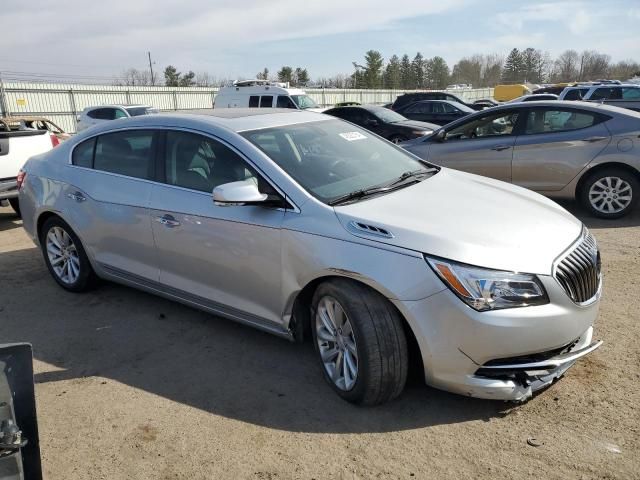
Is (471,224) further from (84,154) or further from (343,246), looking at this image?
(84,154)

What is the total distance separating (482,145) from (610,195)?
1849 millimetres

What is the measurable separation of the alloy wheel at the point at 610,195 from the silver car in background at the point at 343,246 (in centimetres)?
386

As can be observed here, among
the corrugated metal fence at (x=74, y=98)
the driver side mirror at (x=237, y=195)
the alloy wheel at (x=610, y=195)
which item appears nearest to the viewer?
the driver side mirror at (x=237, y=195)

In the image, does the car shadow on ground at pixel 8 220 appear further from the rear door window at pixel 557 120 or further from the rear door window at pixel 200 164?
the rear door window at pixel 557 120

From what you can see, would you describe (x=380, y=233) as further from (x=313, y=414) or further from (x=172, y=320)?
(x=172, y=320)

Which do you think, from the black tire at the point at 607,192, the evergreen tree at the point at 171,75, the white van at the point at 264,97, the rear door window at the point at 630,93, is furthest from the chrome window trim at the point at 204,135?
the evergreen tree at the point at 171,75

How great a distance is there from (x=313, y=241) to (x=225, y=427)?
3.85 ft

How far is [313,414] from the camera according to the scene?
319 cm

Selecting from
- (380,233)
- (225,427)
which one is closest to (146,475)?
(225,427)

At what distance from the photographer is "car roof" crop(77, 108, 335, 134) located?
4.02 m

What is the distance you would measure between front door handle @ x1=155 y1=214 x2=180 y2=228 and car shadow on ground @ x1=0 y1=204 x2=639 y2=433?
2.94 feet

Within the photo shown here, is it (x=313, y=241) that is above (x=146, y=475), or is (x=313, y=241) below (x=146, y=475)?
above

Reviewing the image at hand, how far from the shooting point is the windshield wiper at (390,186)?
3.42 meters

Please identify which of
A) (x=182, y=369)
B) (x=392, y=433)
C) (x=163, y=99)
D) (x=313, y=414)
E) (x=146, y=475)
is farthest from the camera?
(x=163, y=99)
